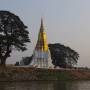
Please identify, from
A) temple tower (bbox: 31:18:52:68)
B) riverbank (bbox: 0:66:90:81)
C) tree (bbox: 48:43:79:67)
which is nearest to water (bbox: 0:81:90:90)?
riverbank (bbox: 0:66:90:81)

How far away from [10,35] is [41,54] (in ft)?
65.3

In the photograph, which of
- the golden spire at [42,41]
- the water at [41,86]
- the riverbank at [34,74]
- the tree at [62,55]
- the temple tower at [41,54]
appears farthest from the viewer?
the tree at [62,55]

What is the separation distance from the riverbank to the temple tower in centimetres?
890

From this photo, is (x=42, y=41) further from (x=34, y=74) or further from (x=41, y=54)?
(x=34, y=74)

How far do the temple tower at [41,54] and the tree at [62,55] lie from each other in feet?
64.6

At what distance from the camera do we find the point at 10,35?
251ft

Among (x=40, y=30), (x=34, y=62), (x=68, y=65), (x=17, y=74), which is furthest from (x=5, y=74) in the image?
(x=68, y=65)

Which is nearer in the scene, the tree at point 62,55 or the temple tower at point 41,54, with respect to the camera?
the temple tower at point 41,54

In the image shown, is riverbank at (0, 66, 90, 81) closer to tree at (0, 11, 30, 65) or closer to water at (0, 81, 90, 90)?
tree at (0, 11, 30, 65)

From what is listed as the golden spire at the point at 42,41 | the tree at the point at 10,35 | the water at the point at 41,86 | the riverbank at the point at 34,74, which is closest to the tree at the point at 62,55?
the golden spire at the point at 42,41

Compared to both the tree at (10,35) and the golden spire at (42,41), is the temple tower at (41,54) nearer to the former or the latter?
the golden spire at (42,41)

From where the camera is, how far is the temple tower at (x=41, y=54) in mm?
93125

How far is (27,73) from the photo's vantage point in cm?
7688

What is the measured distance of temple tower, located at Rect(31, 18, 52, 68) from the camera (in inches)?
3666
